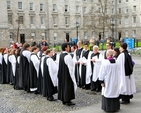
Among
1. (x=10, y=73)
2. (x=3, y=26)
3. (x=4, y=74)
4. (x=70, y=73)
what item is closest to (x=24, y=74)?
(x=10, y=73)

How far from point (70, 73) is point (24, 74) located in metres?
3.77

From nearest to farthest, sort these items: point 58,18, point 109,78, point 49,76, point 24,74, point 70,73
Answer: point 109,78, point 70,73, point 49,76, point 24,74, point 58,18

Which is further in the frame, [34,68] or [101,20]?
[101,20]

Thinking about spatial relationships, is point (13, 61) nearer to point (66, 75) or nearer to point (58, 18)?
point (66, 75)

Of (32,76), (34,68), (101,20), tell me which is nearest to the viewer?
(34,68)

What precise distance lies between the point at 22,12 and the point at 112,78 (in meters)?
54.3

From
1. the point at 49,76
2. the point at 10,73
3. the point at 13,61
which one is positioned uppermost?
the point at 13,61

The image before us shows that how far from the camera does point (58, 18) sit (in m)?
64.0

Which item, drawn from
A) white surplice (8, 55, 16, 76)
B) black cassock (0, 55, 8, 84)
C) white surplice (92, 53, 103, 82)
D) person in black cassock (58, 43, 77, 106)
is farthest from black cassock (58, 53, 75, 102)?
black cassock (0, 55, 8, 84)

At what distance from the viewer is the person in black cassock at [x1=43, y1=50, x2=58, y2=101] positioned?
9.75 metres

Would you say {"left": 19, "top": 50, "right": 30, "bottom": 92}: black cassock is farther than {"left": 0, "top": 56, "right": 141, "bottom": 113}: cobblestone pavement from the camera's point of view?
Yes

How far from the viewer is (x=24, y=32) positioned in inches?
2341

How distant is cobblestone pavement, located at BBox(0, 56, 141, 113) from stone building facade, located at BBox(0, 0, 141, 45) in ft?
144

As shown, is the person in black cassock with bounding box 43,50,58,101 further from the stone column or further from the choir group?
the stone column
